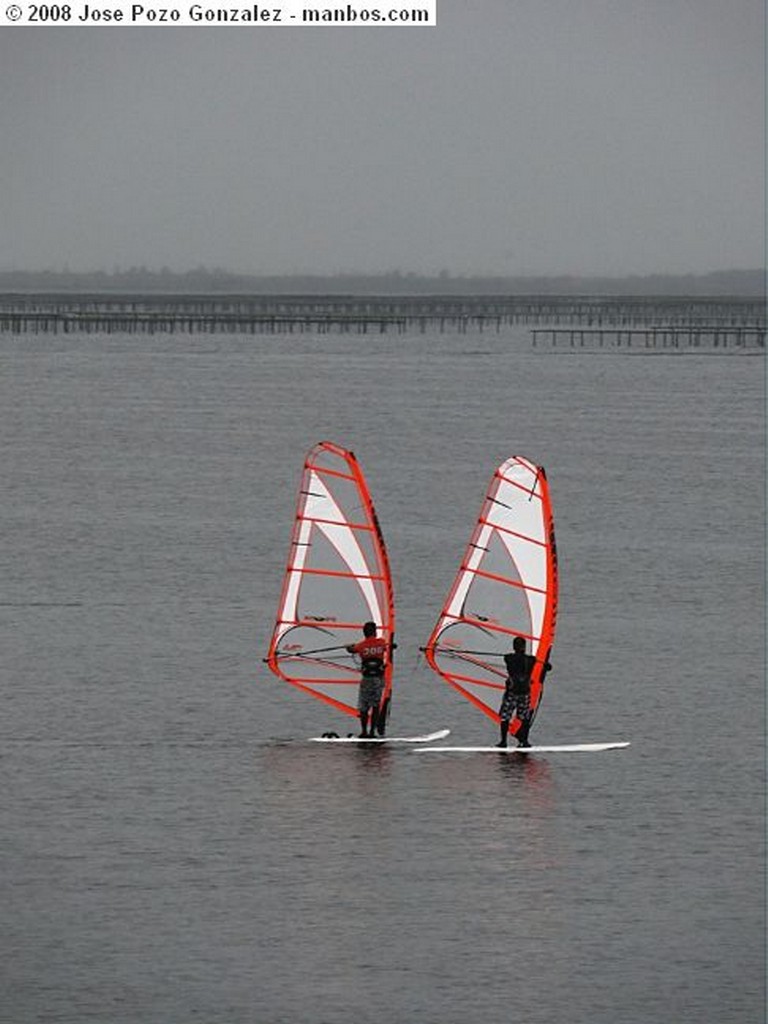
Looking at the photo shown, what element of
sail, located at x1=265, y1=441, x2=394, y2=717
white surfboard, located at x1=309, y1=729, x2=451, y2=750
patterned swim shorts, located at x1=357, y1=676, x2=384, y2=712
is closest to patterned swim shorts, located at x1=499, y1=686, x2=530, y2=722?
white surfboard, located at x1=309, y1=729, x2=451, y2=750

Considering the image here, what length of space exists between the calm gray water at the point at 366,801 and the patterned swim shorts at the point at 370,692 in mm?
918

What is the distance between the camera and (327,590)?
→ 42250 mm

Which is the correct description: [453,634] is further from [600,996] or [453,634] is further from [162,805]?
[600,996]

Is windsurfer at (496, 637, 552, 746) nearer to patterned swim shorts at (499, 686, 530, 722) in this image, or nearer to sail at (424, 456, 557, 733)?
patterned swim shorts at (499, 686, 530, 722)

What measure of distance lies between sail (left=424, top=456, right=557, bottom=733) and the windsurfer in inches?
60.9

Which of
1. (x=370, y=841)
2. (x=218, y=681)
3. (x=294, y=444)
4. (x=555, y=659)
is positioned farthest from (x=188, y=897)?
(x=294, y=444)

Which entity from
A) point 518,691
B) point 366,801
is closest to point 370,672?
point 518,691

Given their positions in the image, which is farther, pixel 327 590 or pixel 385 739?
pixel 327 590

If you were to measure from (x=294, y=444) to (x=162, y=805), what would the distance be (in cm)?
7903

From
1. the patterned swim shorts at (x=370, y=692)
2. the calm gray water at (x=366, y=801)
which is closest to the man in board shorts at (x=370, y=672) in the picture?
the patterned swim shorts at (x=370, y=692)

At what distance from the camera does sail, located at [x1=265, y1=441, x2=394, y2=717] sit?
41844mm

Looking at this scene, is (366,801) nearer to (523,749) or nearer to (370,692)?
(370,692)

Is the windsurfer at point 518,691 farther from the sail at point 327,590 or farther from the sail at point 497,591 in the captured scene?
the sail at point 327,590

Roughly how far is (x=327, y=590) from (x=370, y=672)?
3746 millimetres
